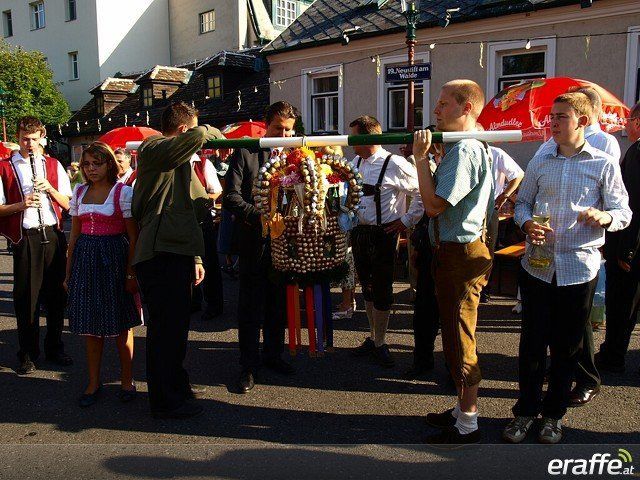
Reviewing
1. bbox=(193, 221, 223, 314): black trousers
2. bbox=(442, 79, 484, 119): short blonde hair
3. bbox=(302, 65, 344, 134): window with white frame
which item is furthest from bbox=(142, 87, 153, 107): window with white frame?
bbox=(442, 79, 484, 119): short blonde hair

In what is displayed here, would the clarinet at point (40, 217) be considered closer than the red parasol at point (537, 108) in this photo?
Yes

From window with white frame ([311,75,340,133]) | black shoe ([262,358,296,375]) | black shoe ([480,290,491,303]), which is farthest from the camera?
window with white frame ([311,75,340,133])

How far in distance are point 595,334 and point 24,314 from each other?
200 inches

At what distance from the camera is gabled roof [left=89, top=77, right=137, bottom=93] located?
28.0 meters

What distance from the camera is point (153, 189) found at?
3.65 m

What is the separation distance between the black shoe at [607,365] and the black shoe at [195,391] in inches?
120

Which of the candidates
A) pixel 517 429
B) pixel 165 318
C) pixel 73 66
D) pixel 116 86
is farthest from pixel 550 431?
pixel 73 66

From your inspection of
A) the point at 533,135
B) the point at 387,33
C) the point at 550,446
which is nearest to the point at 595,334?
the point at 550,446

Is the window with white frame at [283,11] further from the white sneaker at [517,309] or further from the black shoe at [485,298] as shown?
the white sneaker at [517,309]

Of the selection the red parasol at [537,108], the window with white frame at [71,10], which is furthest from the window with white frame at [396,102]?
the window with white frame at [71,10]

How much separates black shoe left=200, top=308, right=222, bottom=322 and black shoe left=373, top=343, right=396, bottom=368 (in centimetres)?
223

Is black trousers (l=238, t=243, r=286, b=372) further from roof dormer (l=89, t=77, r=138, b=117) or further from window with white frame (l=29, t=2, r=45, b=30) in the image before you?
window with white frame (l=29, t=2, r=45, b=30)

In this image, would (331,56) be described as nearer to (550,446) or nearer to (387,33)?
(387,33)

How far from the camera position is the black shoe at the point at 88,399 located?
4059 mm
